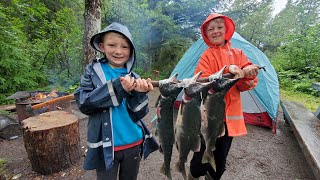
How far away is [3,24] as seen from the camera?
269 inches

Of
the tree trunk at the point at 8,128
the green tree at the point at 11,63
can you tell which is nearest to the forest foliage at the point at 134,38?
the green tree at the point at 11,63

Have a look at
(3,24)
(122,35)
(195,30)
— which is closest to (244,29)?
(195,30)

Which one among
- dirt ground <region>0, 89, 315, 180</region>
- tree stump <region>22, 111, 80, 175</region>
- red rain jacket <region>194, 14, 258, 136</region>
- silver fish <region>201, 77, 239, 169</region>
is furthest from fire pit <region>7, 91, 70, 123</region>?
silver fish <region>201, 77, 239, 169</region>

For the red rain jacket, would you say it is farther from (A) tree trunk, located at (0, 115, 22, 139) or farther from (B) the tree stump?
(A) tree trunk, located at (0, 115, 22, 139)

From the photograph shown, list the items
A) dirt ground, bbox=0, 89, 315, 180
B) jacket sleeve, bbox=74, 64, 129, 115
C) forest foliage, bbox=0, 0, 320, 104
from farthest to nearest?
forest foliage, bbox=0, 0, 320, 104, dirt ground, bbox=0, 89, 315, 180, jacket sleeve, bbox=74, 64, 129, 115

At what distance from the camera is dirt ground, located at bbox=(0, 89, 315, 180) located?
3.40m

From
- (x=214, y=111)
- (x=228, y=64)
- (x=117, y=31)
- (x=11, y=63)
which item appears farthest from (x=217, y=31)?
(x=11, y=63)

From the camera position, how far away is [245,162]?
12.8 ft

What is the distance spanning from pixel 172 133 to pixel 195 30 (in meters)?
9.87

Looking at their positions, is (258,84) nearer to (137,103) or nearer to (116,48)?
(137,103)

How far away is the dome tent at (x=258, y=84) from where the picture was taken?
5047 mm

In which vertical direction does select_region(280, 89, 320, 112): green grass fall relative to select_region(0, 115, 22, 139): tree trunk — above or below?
below

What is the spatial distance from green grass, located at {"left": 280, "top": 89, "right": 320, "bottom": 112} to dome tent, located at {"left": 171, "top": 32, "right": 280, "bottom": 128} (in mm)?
3369

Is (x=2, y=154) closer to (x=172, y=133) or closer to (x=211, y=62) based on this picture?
(x=172, y=133)
